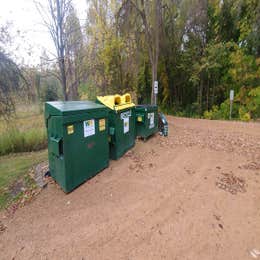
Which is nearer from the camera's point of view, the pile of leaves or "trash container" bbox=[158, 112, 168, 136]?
the pile of leaves

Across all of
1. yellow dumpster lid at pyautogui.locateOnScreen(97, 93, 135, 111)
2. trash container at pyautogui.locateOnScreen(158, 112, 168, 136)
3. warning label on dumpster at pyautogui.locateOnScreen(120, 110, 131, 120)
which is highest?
yellow dumpster lid at pyautogui.locateOnScreen(97, 93, 135, 111)

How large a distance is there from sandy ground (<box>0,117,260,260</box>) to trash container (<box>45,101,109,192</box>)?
216 millimetres

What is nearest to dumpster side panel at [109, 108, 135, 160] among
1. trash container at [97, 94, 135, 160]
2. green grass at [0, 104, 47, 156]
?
trash container at [97, 94, 135, 160]

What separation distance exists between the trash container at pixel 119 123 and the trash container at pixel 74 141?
33 centimetres

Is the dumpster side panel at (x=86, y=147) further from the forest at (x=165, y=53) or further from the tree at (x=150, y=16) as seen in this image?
the tree at (x=150, y=16)

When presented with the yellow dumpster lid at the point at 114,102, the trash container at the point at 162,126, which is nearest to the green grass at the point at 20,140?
the yellow dumpster lid at the point at 114,102

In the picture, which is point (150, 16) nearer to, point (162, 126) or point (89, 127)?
point (162, 126)

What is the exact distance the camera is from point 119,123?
10.4 feet

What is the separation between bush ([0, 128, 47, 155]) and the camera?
4.95 meters

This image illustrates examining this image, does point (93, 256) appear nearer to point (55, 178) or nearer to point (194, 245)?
point (194, 245)

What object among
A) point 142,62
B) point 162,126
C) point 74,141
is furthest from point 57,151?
point 142,62

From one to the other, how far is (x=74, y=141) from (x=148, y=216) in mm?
1299

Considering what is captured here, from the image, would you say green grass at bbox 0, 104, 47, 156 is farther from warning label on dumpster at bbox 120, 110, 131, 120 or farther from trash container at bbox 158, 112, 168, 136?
trash container at bbox 158, 112, 168, 136

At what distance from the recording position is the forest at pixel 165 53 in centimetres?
652
